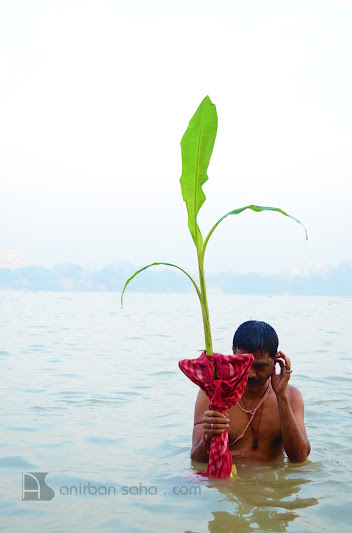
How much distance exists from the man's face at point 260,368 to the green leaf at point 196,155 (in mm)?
885

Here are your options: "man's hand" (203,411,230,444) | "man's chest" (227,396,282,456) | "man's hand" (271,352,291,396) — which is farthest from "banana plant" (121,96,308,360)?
"man's chest" (227,396,282,456)

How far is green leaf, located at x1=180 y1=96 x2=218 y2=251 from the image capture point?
317 cm

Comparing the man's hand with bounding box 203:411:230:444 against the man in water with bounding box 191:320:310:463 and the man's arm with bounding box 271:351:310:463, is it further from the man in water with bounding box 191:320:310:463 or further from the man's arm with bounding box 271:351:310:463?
the man's arm with bounding box 271:351:310:463

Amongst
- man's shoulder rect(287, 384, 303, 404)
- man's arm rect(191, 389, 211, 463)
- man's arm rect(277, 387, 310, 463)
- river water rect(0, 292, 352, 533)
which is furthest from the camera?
man's shoulder rect(287, 384, 303, 404)

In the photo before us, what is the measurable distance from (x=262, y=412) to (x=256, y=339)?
69cm

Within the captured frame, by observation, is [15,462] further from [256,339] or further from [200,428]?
[256,339]

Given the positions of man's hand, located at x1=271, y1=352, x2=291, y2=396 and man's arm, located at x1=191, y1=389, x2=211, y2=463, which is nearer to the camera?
man's hand, located at x1=271, y1=352, x2=291, y2=396

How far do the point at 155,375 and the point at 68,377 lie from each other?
49.9 inches

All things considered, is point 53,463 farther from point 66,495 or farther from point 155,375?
point 155,375

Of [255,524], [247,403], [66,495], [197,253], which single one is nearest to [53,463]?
[66,495]

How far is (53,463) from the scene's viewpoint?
4.43m

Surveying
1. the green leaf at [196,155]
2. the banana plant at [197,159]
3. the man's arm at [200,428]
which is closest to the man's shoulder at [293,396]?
the man's arm at [200,428]

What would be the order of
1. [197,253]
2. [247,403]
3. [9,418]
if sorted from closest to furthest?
1. [197,253]
2. [247,403]
3. [9,418]

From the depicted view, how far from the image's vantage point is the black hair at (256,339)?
12.1 ft
